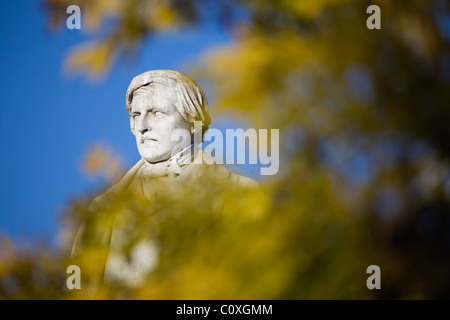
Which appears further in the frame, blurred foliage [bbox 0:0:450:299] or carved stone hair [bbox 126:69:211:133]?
carved stone hair [bbox 126:69:211:133]

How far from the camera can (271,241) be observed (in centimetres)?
149

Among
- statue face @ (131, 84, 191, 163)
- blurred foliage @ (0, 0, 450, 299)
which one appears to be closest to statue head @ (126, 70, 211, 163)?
statue face @ (131, 84, 191, 163)

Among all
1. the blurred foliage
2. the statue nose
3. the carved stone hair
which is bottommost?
the blurred foliage

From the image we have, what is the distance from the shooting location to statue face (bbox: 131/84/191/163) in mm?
2584

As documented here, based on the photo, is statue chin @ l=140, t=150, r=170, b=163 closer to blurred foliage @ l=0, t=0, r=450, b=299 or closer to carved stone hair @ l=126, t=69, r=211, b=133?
carved stone hair @ l=126, t=69, r=211, b=133

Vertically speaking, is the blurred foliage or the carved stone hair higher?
the carved stone hair

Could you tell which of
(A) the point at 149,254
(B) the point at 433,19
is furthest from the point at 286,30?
(A) the point at 149,254

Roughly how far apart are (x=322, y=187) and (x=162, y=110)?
4.16ft

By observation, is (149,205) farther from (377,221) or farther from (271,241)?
(377,221)

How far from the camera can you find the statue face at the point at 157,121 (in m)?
2.58

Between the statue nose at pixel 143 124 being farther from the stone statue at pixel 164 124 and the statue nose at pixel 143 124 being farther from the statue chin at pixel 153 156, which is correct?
the statue chin at pixel 153 156

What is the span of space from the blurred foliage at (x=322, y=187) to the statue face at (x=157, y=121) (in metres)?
0.86

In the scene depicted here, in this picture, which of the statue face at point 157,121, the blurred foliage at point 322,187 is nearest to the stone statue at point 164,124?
the statue face at point 157,121
